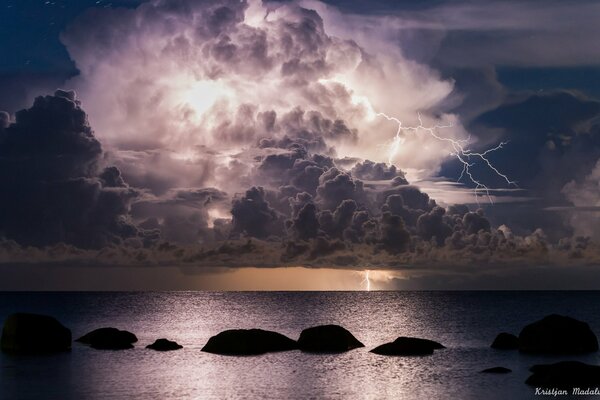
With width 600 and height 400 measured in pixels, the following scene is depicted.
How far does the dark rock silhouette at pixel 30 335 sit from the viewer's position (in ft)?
248

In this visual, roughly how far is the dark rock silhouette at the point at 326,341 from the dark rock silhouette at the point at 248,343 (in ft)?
4.77

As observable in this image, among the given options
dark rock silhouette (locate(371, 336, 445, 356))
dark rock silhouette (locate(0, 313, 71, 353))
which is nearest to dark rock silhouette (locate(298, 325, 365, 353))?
dark rock silhouette (locate(371, 336, 445, 356))

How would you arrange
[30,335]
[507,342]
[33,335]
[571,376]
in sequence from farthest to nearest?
[507,342], [33,335], [30,335], [571,376]

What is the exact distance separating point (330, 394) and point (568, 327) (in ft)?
94.1

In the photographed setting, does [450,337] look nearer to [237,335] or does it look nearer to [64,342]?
[237,335]

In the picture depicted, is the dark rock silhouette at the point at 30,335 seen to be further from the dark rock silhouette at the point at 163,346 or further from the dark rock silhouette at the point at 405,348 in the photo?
the dark rock silhouette at the point at 405,348

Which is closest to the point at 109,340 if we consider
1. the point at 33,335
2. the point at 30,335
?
the point at 33,335

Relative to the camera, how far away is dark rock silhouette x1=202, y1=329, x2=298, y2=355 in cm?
7950

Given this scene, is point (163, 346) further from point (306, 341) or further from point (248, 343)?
point (306, 341)

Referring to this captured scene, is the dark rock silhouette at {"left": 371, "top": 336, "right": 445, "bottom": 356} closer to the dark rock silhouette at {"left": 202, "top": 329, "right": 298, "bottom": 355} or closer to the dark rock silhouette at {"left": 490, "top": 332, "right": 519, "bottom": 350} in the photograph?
the dark rock silhouette at {"left": 490, "top": 332, "right": 519, "bottom": 350}

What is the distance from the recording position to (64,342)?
261ft

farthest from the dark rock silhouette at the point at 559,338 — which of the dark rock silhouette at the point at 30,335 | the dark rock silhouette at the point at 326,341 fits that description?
the dark rock silhouette at the point at 30,335

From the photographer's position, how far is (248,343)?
79.7m

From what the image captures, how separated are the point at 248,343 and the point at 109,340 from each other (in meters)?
16.8
